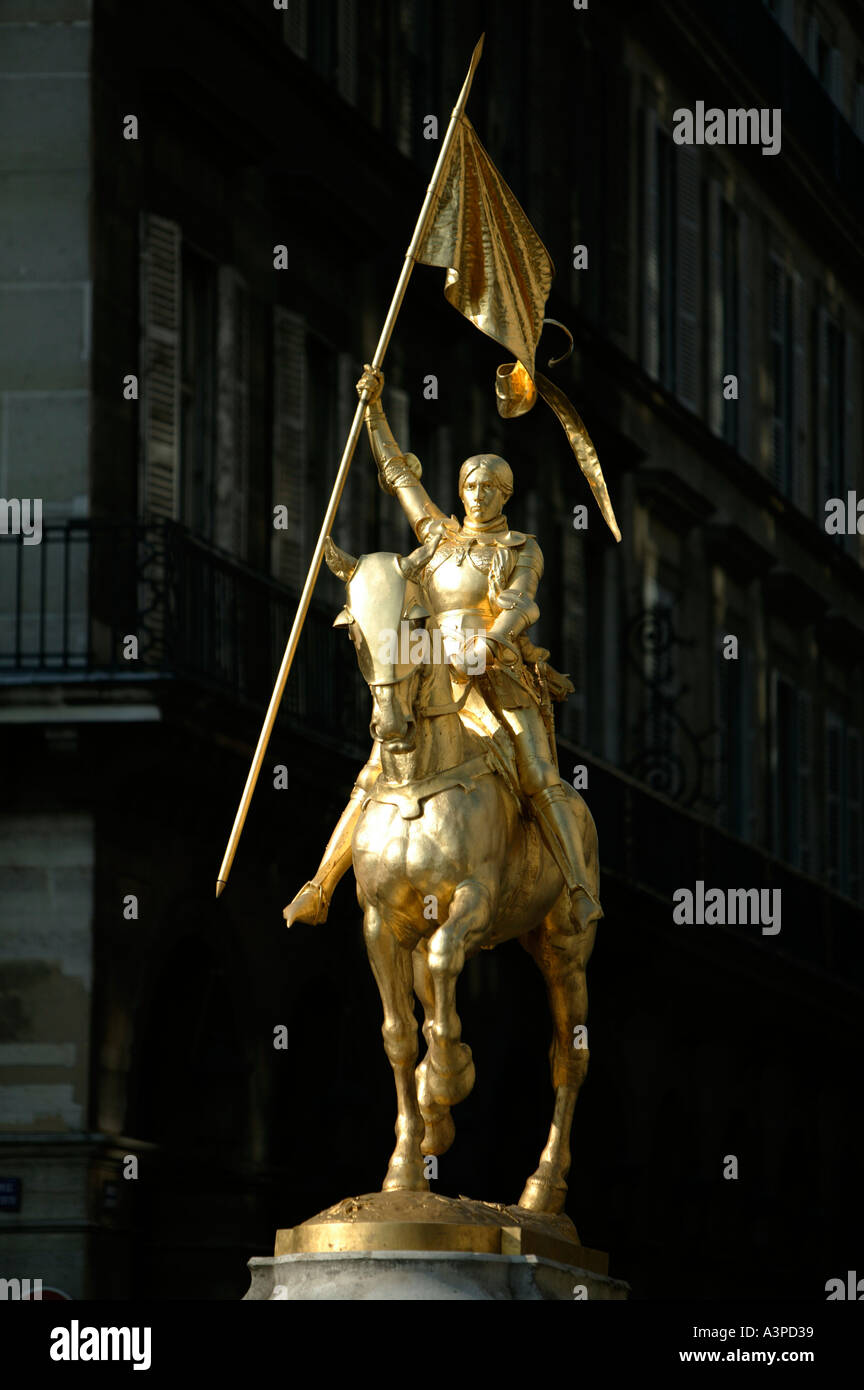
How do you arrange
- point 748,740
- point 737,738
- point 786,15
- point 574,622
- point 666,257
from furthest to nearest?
point 786,15 → point 748,740 → point 737,738 → point 666,257 → point 574,622

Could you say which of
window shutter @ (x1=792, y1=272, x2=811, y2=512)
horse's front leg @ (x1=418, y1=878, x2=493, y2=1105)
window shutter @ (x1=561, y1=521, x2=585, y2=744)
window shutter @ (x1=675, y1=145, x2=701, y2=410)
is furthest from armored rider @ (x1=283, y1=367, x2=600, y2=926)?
window shutter @ (x1=792, y1=272, x2=811, y2=512)

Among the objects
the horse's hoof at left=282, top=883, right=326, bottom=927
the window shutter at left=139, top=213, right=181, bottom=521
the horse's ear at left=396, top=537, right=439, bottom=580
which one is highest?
the window shutter at left=139, top=213, right=181, bottom=521

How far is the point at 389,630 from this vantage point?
38.1 feet

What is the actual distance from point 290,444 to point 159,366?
2.53 meters

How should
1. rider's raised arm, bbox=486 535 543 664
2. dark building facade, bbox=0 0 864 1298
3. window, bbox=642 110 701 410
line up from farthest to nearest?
window, bbox=642 110 701 410 → dark building facade, bbox=0 0 864 1298 → rider's raised arm, bbox=486 535 543 664

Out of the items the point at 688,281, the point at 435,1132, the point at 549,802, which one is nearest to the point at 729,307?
the point at 688,281

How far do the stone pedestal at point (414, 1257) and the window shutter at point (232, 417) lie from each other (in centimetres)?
1174

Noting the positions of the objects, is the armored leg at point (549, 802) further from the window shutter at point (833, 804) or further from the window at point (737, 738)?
the window shutter at point (833, 804)

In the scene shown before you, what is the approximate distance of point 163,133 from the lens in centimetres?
2241

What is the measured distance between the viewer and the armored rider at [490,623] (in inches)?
484

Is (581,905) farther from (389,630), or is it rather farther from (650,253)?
(650,253)

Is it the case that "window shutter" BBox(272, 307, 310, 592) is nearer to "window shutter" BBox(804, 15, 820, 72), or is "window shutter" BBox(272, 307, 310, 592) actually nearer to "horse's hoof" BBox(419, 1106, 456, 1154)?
"horse's hoof" BBox(419, 1106, 456, 1154)

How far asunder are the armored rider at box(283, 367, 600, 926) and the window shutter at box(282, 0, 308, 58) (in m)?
12.2

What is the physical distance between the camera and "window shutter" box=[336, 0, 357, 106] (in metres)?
25.7
